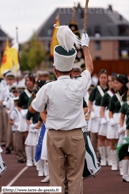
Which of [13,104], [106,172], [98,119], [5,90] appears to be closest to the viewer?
[106,172]

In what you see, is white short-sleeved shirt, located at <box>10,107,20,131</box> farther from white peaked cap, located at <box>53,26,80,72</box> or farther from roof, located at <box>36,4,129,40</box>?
roof, located at <box>36,4,129,40</box>

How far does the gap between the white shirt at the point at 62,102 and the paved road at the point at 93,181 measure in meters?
3.04

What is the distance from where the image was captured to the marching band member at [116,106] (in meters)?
9.87

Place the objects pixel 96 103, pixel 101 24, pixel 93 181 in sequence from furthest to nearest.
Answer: pixel 101 24 → pixel 96 103 → pixel 93 181

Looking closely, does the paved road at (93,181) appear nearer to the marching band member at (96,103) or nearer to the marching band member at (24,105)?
the marching band member at (24,105)

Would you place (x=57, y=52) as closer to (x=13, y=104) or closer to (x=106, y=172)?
(x=106, y=172)

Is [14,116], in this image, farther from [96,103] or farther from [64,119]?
[64,119]

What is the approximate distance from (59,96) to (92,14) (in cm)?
8404

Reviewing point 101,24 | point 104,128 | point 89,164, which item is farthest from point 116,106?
point 101,24

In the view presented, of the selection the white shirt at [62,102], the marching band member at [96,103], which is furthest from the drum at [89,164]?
the marching band member at [96,103]

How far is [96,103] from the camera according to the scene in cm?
1224

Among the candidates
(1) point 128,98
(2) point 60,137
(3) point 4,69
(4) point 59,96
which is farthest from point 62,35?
(3) point 4,69

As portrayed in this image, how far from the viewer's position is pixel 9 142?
1415cm

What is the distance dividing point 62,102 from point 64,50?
0.62m
